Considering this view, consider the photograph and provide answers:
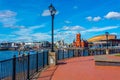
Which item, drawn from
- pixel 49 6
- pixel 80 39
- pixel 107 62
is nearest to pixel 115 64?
pixel 107 62

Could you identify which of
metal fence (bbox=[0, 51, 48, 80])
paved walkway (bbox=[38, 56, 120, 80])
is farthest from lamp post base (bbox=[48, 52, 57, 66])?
paved walkway (bbox=[38, 56, 120, 80])

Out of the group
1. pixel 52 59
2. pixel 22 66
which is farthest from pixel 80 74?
pixel 52 59

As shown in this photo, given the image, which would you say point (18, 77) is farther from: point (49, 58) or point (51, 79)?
point (49, 58)

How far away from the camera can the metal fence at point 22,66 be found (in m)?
10.3

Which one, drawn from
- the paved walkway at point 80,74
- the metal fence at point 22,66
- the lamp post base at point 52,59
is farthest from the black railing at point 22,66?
the paved walkway at point 80,74

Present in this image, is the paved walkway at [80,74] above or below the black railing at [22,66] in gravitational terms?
below

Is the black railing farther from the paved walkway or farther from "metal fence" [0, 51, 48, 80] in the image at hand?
the paved walkway

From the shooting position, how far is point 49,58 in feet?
71.9

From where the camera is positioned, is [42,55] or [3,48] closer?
[42,55]

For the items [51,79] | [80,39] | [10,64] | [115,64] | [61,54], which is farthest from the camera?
[80,39]

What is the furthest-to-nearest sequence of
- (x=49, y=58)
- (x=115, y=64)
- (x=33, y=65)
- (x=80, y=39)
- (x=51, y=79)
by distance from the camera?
(x=80, y=39)
(x=49, y=58)
(x=115, y=64)
(x=33, y=65)
(x=51, y=79)

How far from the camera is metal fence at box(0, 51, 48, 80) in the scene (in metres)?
10.3

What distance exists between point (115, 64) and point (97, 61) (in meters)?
1.67

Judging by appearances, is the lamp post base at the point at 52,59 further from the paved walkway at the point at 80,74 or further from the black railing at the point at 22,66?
the paved walkway at the point at 80,74
